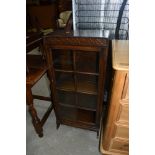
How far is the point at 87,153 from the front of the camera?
1431mm

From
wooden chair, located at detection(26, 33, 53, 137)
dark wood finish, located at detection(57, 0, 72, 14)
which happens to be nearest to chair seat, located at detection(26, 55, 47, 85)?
wooden chair, located at detection(26, 33, 53, 137)

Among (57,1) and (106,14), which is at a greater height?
(57,1)

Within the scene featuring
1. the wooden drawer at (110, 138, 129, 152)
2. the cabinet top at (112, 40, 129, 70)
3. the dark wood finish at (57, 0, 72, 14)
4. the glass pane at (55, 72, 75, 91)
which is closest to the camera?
the cabinet top at (112, 40, 129, 70)

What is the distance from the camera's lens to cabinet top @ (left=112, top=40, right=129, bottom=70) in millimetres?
856

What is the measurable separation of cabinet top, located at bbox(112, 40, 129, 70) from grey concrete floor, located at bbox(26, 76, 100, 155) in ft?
3.03

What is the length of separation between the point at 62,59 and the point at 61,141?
0.80 metres

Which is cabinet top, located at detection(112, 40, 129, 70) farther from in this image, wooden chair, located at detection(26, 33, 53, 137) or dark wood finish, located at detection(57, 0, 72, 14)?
dark wood finish, located at detection(57, 0, 72, 14)

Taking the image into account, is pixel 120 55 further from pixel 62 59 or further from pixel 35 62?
pixel 35 62

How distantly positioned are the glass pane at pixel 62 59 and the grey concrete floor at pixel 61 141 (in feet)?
2.37

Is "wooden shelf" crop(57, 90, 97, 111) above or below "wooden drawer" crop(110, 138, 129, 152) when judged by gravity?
above
